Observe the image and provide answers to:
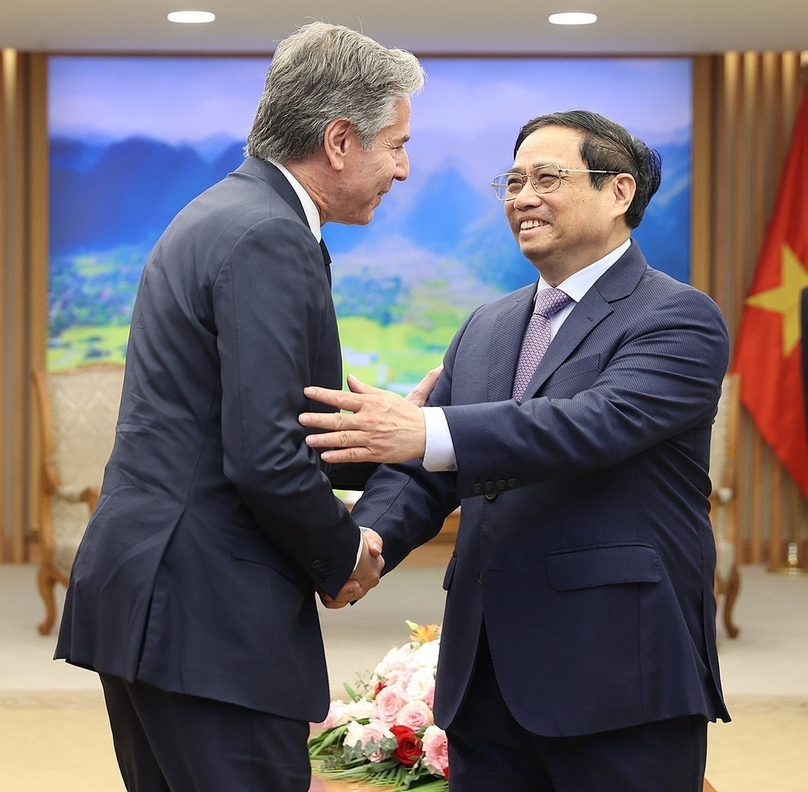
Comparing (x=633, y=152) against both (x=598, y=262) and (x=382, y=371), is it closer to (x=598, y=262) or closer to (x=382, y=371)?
(x=598, y=262)

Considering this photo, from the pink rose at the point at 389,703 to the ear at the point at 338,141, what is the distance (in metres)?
1.50

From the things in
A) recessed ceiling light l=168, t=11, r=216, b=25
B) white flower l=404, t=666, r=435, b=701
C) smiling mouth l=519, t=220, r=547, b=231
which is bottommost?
white flower l=404, t=666, r=435, b=701

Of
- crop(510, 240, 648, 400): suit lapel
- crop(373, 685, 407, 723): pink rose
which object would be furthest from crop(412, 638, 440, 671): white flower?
crop(510, 240, 648, 400): suit lapel

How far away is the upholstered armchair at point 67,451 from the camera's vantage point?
6.47 m

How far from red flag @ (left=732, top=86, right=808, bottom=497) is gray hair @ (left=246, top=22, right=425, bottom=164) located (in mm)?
6777

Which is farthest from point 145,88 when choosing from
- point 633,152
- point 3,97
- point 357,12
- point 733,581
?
point 633,152

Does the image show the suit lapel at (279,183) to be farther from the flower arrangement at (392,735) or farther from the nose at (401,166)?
the flower arrangement at (392,735)

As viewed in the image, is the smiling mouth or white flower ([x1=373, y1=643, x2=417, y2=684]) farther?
white flower ([x1=373, y1=643, x2=417, y2=684])

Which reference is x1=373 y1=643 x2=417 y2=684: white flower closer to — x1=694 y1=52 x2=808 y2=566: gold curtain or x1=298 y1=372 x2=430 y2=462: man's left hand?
x1=298 y1=372 x2=430 y2=462: man's left hand

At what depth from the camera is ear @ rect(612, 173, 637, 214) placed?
236 cm

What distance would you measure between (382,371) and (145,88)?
98.7 inches

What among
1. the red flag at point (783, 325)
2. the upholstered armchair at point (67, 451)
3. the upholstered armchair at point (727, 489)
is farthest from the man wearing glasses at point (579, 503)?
the red flag at point (783, 325)

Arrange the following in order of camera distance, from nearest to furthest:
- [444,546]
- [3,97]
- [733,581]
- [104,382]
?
1. [733,581]
2. [104,382]
3. [444,546]
4. [3,97]

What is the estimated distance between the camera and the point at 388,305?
27.8 ft
